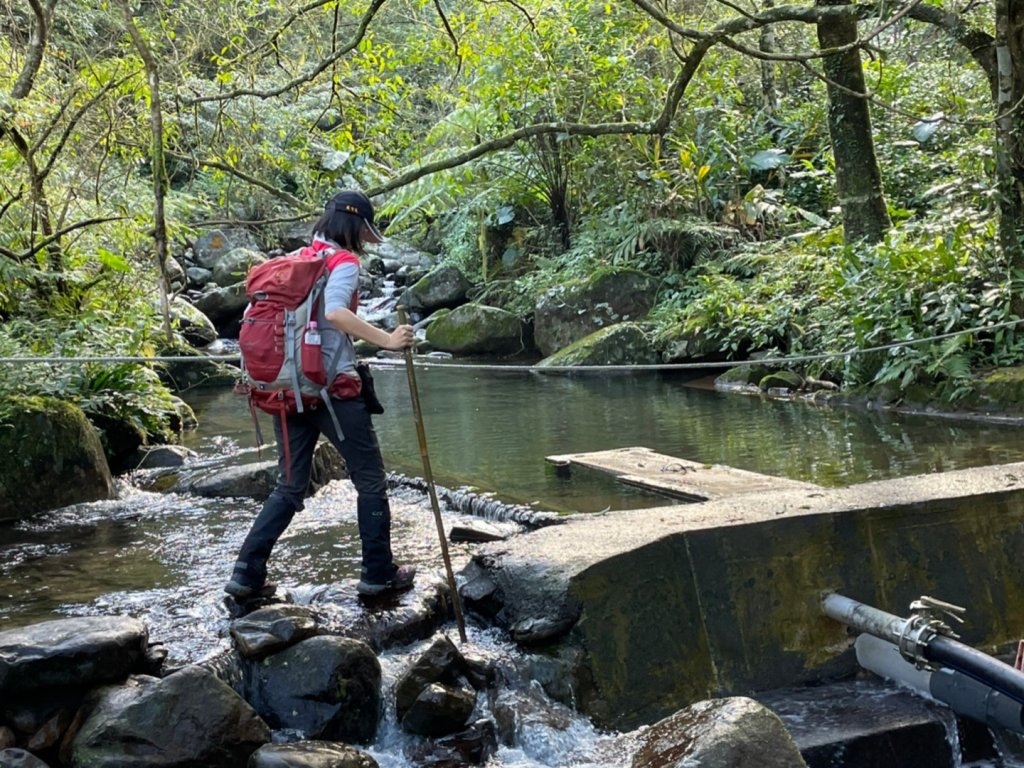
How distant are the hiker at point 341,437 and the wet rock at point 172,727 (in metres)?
1.13

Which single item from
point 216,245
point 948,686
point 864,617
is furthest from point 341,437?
point 216,245

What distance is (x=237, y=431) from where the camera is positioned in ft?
39.4

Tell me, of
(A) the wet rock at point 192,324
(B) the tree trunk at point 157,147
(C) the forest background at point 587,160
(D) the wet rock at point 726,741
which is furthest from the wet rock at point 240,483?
(A) the wet rock at point 192,324

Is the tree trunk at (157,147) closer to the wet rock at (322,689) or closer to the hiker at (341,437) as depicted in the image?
the hiker at (341,437)

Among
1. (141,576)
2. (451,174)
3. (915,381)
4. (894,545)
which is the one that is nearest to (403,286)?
(451,174)

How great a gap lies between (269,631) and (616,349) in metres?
11.9

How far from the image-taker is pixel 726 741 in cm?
333

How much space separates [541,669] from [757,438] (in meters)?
5.84

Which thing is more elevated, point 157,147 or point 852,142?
point 852,142

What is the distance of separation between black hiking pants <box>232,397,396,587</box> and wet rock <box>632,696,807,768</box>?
70.6 inches

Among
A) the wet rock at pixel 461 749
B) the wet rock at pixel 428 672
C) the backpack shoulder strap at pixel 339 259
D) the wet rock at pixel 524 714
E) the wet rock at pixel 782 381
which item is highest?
the backpack shoulder strap at pixel 339 259

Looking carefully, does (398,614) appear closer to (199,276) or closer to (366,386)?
(366,386)

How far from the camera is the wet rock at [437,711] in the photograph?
13.4 ft

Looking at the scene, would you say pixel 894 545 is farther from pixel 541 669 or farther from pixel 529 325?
pixel 529 325
